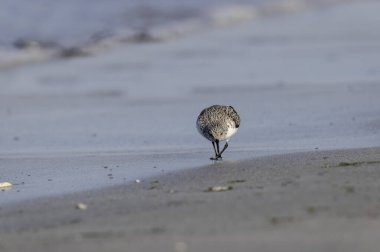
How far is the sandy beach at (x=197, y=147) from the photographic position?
516 cm

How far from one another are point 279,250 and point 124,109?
658 cm

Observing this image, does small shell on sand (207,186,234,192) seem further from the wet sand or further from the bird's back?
the bird's back

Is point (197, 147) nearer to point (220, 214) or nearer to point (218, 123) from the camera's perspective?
point (218, 123)

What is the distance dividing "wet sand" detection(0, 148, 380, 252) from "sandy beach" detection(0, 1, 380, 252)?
0.04ft

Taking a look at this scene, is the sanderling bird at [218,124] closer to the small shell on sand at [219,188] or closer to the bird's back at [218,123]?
the bird's back at [218,123]

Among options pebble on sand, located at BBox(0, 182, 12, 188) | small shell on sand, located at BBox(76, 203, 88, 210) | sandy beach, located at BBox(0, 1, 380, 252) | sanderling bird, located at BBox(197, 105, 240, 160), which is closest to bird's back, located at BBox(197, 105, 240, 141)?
sanderling bird, located at BBox(197, 105, 240, 160)

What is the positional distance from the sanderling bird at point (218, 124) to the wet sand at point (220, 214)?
43.4 inches

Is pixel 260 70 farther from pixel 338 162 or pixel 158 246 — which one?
pixel 158 246

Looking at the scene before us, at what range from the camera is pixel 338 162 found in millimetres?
Result: 7125

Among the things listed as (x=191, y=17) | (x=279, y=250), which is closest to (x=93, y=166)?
(x=279, y=250)

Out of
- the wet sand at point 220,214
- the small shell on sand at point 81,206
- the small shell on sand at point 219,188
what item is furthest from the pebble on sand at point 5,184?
the small shell on sand at point 219,188

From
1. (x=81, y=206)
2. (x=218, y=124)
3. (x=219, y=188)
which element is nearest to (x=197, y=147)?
(x=218, y=124)

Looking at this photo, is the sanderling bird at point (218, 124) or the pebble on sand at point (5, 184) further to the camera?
the sanderling bird at point (218, 124)

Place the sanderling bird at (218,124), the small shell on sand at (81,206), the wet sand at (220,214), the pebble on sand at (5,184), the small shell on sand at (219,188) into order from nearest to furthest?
the wet sand at (220,214) < the small shell on sand at (81,206) < the small shell on sand at (219,188) < the pebble on sand at (5,184) < the sanderling bird at (218,124)
